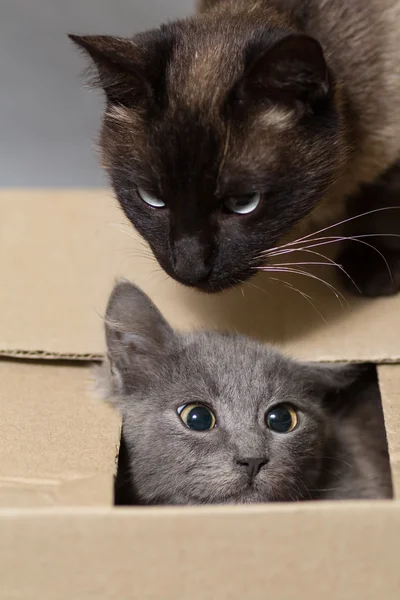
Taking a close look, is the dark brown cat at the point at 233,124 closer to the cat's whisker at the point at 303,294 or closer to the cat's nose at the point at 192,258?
the cat's nose at the point at 192,258

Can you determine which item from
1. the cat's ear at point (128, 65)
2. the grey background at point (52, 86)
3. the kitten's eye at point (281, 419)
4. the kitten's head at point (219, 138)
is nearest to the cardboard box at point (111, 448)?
the kitten's eye at point (281, 419)

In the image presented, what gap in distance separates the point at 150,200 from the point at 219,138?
0.60 feet

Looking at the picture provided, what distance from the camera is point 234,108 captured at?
113cm

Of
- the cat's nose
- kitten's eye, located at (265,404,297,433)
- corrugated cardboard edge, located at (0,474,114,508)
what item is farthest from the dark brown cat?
corrugated cardboard edge, located at (0,474,114,508)

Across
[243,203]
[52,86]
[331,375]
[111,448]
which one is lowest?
[111,448]

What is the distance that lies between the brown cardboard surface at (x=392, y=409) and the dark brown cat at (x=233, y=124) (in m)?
0.29

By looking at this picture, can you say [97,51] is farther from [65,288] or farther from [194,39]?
[65,288]

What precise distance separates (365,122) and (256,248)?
0.35 m

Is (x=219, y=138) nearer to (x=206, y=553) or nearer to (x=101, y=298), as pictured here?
(x=101, y=298)

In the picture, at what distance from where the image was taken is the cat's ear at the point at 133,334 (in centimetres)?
130

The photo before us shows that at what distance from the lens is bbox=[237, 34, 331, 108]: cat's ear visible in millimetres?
1034

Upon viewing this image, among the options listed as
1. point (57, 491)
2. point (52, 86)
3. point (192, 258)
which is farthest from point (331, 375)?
point (52, 86)

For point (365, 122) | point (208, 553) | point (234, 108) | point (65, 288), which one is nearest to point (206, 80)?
point (234, 108)

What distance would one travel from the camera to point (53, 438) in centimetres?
110
